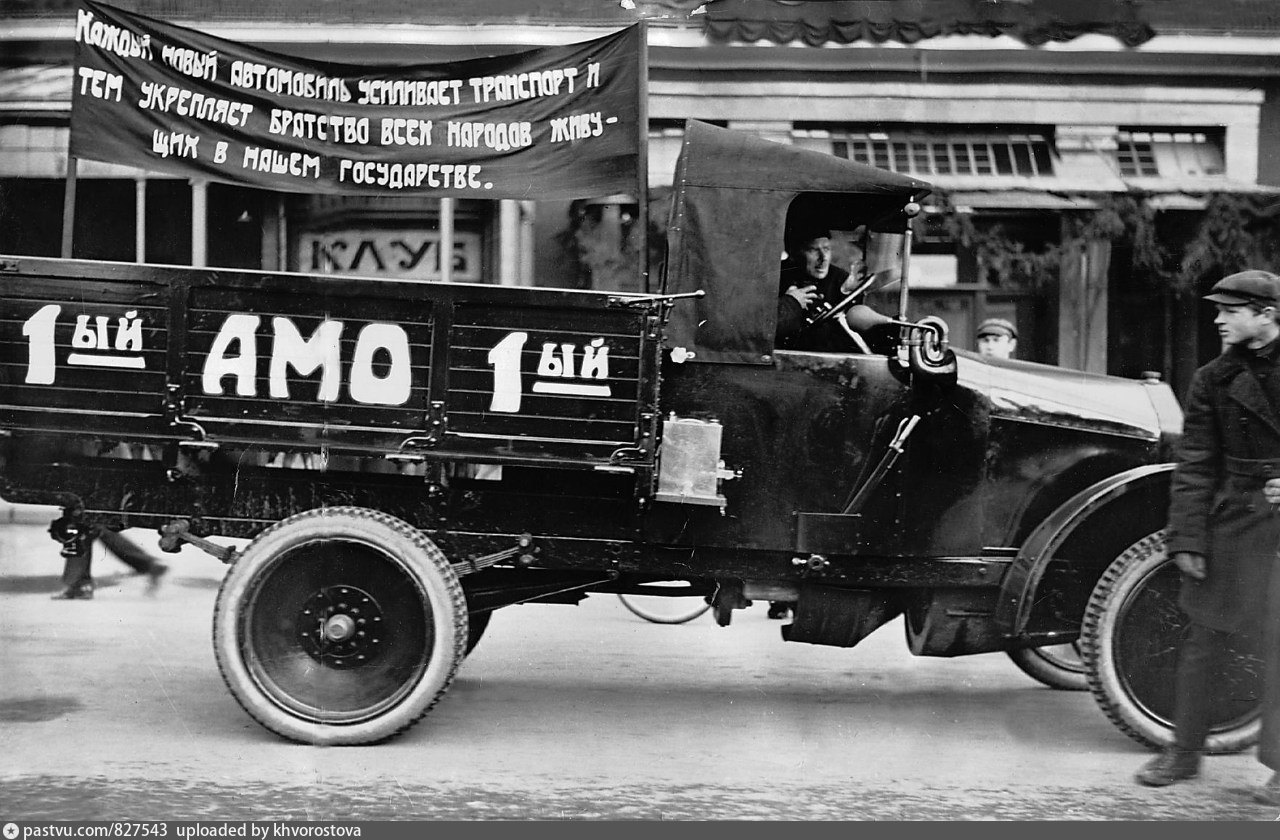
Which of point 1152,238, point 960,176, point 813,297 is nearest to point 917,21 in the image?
point 960,176

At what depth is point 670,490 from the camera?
15.1 ft

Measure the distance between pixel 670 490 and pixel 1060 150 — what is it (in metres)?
7.93

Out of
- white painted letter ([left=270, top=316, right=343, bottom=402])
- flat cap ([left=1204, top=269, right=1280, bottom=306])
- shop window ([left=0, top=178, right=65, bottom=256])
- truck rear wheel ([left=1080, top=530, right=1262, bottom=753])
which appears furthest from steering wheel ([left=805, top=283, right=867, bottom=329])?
shop window ([left=0, top=178, right=65, bottom=256])

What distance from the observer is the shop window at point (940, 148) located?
36.1ft

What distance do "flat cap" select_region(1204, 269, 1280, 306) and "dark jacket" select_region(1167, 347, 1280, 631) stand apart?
189mm

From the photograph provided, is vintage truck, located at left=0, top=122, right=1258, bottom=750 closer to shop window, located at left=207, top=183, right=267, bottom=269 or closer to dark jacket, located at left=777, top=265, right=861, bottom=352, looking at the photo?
dark jacket, located at left=777, top=265, right=861, bottom=352

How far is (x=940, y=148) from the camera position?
1112 cm

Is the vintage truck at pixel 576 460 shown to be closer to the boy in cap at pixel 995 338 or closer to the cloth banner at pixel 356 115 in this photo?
the cloth banner at pixel 356 115

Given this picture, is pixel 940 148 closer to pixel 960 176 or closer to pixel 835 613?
pixel 960 176

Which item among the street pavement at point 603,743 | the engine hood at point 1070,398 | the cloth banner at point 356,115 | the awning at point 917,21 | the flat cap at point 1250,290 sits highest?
the awning at point 917,21

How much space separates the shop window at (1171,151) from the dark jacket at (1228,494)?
744 centimetres

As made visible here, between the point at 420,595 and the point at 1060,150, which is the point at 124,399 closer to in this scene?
the point at 420,595

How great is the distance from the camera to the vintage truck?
4555mm

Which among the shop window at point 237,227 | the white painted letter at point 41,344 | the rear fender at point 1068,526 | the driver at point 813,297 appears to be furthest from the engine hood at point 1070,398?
the shop window at point 237,227
